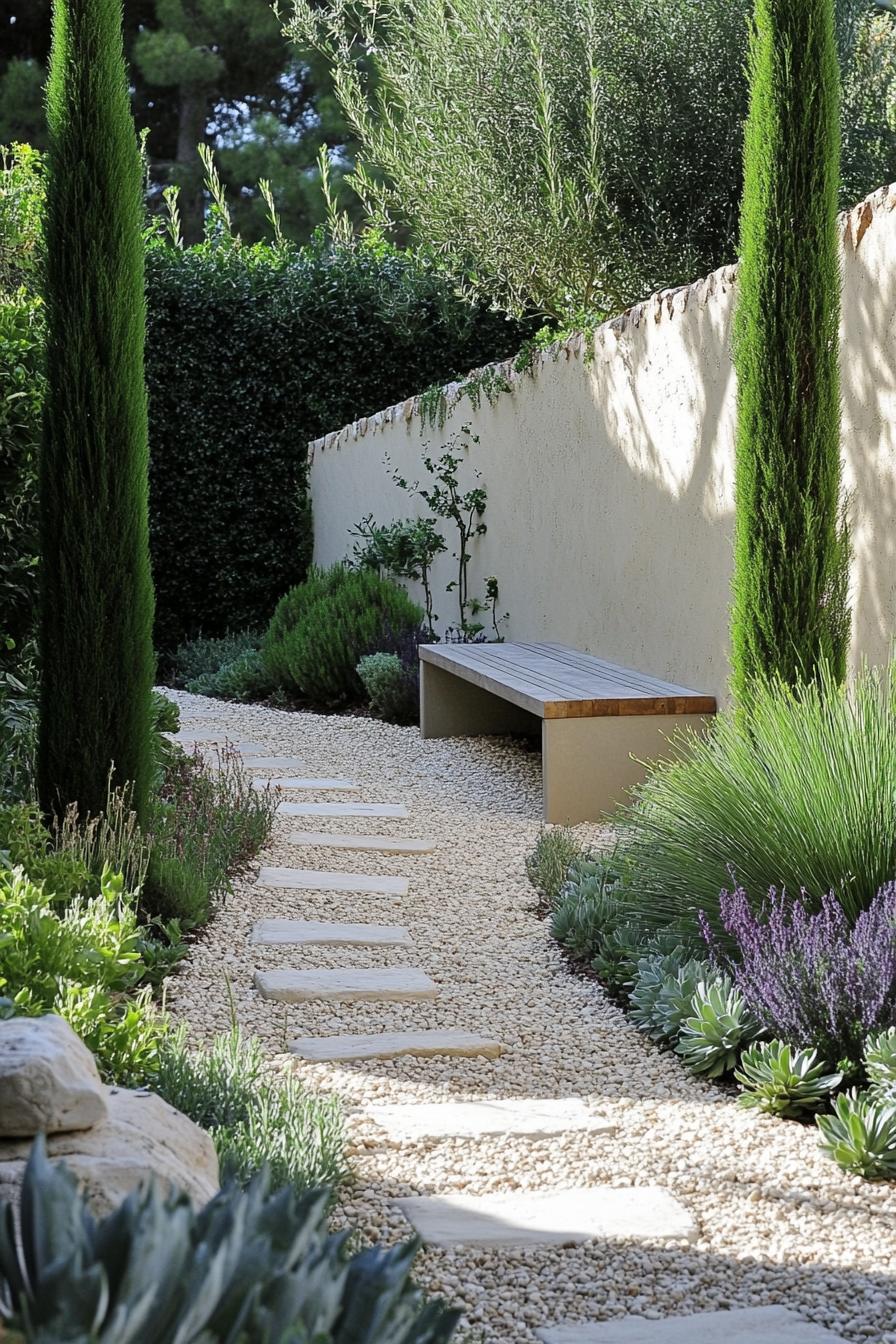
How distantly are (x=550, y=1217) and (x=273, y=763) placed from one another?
15.1ft

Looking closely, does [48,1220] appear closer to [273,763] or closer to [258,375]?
[273,763]

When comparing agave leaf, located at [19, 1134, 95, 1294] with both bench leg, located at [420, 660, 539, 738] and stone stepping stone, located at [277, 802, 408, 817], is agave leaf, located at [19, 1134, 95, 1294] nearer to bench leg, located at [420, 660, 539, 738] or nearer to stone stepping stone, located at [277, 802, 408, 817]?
stone stepping stone, located at [277, 802, 408, 817]

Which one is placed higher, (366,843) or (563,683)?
(563,683)

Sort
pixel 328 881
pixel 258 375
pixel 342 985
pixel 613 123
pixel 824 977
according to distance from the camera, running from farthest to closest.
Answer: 1. pixel 258 375
2. pixel 613 123
3. pixel 328 881
4. pixel 342 985
5. pixel 824 977

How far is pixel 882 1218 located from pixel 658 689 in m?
3.62

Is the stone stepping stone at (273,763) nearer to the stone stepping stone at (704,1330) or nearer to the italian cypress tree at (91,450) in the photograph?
the italian cypress tree at (91,450)

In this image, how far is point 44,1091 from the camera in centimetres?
186

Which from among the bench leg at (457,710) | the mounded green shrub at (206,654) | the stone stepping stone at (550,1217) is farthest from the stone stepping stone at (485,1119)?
the mounded green shrub at (206,654)

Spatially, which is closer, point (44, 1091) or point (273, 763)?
point (44, 1091)

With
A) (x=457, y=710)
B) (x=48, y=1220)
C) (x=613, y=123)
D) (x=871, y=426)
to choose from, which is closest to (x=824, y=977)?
(x=48, y=1220)

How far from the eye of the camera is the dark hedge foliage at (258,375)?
1219 centimetres

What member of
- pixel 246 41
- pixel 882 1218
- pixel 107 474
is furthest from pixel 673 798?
pixel 246 41

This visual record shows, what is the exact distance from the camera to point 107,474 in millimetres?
4309

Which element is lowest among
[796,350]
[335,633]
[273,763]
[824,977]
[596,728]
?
[824,977]
